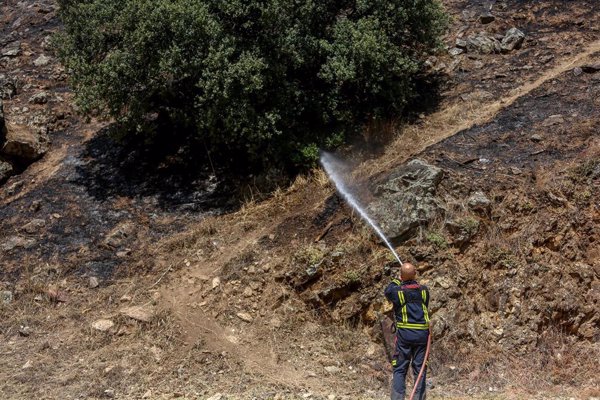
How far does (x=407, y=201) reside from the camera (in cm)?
918

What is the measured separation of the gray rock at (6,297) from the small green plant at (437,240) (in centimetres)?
635

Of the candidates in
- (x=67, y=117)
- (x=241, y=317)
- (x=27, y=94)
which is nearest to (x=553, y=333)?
(x=241, y=317)

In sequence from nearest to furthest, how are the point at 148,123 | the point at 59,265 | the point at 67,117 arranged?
the point at 59,265 < the point at 148,123 < the point at 67,117

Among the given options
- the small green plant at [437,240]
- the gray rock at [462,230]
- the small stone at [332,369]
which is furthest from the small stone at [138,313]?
the gray rock at [462,230]

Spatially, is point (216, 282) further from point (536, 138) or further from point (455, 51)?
point (455, 51)

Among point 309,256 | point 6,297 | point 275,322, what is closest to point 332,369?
point 275,322

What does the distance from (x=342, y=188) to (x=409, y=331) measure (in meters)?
4.10

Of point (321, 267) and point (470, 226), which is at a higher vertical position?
point (321, 267)

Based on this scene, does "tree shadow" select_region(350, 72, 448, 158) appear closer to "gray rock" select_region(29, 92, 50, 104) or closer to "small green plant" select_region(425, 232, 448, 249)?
"small green plant" select_region(425, 232, 448, 249)

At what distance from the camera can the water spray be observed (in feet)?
29.7

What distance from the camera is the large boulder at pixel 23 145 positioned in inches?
492

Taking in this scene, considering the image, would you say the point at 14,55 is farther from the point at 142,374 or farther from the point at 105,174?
the point at 142,374

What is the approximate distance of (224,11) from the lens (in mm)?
10367

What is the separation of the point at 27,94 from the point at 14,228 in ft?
17.2
